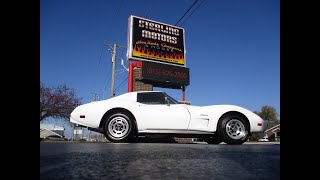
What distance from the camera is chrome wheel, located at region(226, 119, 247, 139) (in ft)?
21.6

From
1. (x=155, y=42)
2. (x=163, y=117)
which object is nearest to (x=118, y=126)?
(x=163, y=117)

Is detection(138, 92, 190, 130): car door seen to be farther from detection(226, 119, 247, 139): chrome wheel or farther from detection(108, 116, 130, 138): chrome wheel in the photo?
detection(226, 119, 247, 139): chrome wheel

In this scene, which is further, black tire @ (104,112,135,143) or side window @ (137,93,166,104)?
side window @ (137,93,166,104)

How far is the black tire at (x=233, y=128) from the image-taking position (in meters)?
6.56

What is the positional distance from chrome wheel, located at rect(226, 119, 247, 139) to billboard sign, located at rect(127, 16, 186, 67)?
14.7 meters

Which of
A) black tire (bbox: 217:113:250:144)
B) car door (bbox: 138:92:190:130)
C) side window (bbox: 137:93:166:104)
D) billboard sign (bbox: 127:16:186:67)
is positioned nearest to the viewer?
black tire (bbox: 217:113:250:144)

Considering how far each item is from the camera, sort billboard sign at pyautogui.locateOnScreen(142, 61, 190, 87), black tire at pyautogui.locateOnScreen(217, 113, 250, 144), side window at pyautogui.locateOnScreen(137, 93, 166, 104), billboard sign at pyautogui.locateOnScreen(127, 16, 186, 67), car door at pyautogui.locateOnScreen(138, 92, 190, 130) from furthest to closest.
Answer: billboard sign at pyautogui.locateOnScreen(142, 61, 190, 87), billboard sign at pyautogui.locateOnScreen(127, 16, 186, 67), side window at pyautogui.locateOnScreen(137, 93, 166, 104), car door at pyautogui.locateOnScreen(138, 92, 190, 130), black tire at pyautogui.locateOnScreen(217, 113, 250, 144)

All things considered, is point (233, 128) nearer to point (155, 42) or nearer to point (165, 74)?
point (165, 74)

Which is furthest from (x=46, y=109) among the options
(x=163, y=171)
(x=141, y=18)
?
(x=163, y=171)

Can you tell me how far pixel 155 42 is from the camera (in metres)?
22.1

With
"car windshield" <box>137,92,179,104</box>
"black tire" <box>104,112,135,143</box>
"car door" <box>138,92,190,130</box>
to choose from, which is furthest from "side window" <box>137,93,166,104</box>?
"black tire" <box>104,112,135,143</box>

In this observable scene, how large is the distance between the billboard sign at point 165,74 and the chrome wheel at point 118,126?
1468 cm
